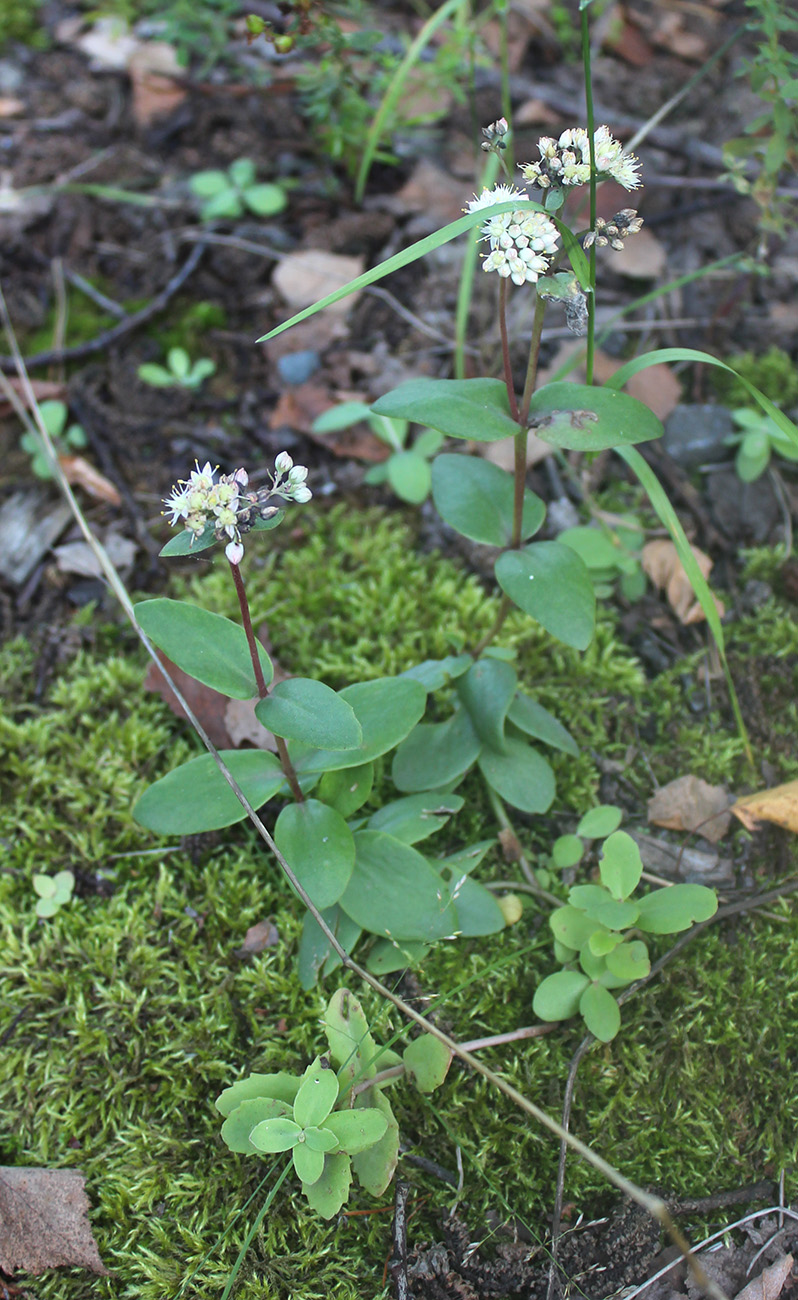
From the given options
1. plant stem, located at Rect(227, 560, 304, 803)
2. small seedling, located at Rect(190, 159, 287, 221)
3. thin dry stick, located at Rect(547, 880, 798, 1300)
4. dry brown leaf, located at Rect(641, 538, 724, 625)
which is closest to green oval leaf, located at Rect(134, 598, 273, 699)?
plant stem, located at Rect(227, 560, 304, 803)

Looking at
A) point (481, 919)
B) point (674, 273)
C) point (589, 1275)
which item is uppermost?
point (674, 273)

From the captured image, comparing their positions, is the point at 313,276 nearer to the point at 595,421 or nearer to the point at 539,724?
the point at 595,421

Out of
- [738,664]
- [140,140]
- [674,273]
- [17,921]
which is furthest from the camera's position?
[140,140]

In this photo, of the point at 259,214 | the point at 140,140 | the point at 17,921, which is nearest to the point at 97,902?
the point at 17,921

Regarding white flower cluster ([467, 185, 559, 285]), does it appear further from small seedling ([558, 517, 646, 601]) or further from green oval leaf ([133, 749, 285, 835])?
green oval leaf ([133, 749, 285, 835])

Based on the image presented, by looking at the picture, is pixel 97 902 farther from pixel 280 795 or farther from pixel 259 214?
pixel 259 214

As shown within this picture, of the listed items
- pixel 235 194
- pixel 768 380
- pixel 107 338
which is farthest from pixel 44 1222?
pixel 235 194
